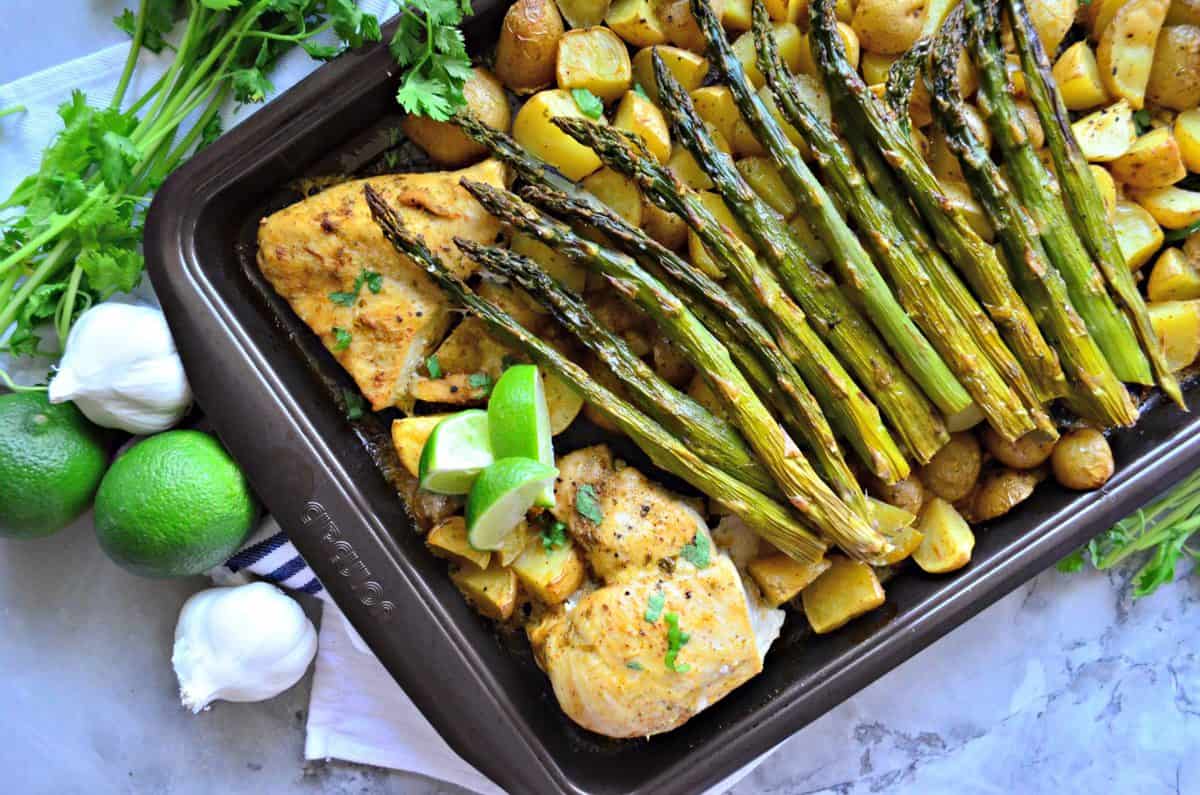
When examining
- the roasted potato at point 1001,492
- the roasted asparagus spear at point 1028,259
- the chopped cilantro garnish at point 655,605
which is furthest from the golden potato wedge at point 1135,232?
the chopped cilantro garnish at point 655,605

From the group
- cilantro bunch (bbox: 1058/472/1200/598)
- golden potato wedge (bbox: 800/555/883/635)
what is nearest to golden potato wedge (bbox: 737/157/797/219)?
golden potato wedge (bbox: 800/555/883/635)

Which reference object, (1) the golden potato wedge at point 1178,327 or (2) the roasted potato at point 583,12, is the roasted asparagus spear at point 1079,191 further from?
(2) the roasted potato at point 583,12

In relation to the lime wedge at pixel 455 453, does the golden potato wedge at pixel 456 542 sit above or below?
below

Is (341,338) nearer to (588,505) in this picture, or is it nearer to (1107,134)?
(588,505)

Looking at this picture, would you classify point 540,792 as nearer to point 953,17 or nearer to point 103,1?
point 953,17

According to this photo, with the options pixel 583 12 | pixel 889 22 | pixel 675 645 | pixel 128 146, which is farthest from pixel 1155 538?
pixel 128 146
